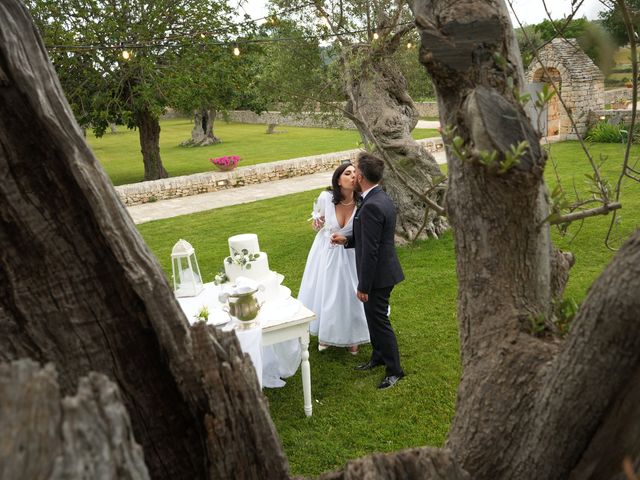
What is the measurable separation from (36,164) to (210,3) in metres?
19.3

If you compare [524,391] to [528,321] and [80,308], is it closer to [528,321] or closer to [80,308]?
[528,321]

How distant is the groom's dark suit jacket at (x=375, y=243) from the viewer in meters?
5.45

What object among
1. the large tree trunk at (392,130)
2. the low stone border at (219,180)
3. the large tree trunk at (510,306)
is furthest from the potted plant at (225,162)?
the large tree trunk at (510,306)

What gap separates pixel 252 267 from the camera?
5742 mm

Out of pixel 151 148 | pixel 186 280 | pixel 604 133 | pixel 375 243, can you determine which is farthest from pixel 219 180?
pixel 375 243

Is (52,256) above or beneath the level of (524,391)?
above

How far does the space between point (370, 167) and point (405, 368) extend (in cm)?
204

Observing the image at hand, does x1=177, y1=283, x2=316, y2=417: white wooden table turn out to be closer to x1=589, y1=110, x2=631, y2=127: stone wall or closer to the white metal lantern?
the white metal lantern

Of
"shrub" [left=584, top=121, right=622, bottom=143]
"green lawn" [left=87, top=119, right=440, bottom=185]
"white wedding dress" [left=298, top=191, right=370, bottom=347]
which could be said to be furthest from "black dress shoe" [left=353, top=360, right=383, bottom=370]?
"green lawn" [left=87, top=119, right=440, bottom=185]

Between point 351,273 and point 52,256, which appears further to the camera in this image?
point 351,273

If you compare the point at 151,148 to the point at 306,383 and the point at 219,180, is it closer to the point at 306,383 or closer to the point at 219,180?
the point at 219,180

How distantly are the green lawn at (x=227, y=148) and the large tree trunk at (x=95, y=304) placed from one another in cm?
1939

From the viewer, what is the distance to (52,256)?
Answer: 4.80 ft

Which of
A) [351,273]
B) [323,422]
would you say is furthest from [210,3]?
[323,422]
